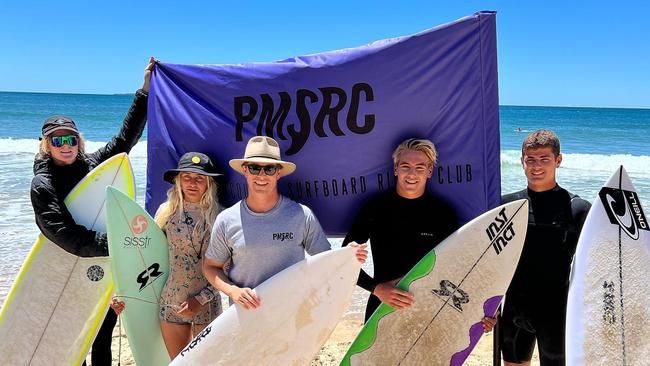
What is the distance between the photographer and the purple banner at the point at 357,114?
2.88m

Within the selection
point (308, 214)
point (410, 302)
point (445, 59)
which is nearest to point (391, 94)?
point (445, 59)

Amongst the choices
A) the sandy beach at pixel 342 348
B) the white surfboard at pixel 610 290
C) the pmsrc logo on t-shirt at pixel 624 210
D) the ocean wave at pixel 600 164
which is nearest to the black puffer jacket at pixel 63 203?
the sandy beach at pixel 342 348

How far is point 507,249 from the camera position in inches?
110

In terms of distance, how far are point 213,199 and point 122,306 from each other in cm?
91

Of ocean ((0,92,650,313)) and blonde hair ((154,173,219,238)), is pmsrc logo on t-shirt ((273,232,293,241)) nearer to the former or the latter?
blonde hair ((154,173,219,238))

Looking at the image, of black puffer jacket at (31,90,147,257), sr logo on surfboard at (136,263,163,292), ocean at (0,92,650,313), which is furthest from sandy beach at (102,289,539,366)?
black puffer jacket at (31,90,147,257)

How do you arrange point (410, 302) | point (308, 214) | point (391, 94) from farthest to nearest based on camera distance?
point (391, 94), point (410, 302), point (308, 214)

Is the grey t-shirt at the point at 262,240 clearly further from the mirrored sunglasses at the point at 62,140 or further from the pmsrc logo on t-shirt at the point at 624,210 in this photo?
the pmsrc logo on t-shirt at the point at 624,210

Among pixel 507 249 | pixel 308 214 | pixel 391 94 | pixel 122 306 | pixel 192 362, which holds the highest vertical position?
pixel 391 94

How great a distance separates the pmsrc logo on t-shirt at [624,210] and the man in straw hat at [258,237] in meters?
1.49

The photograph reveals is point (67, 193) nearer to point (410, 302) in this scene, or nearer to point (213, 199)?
point (213, 199)

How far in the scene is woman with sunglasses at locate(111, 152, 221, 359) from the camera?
279 cm

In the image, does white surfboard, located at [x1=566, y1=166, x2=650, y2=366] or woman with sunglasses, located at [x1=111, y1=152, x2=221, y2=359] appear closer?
white surfboard, located at [x1=566, y1=166, x2=650, y2=366]

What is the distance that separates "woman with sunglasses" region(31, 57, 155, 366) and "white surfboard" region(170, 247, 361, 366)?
788 millimetres
